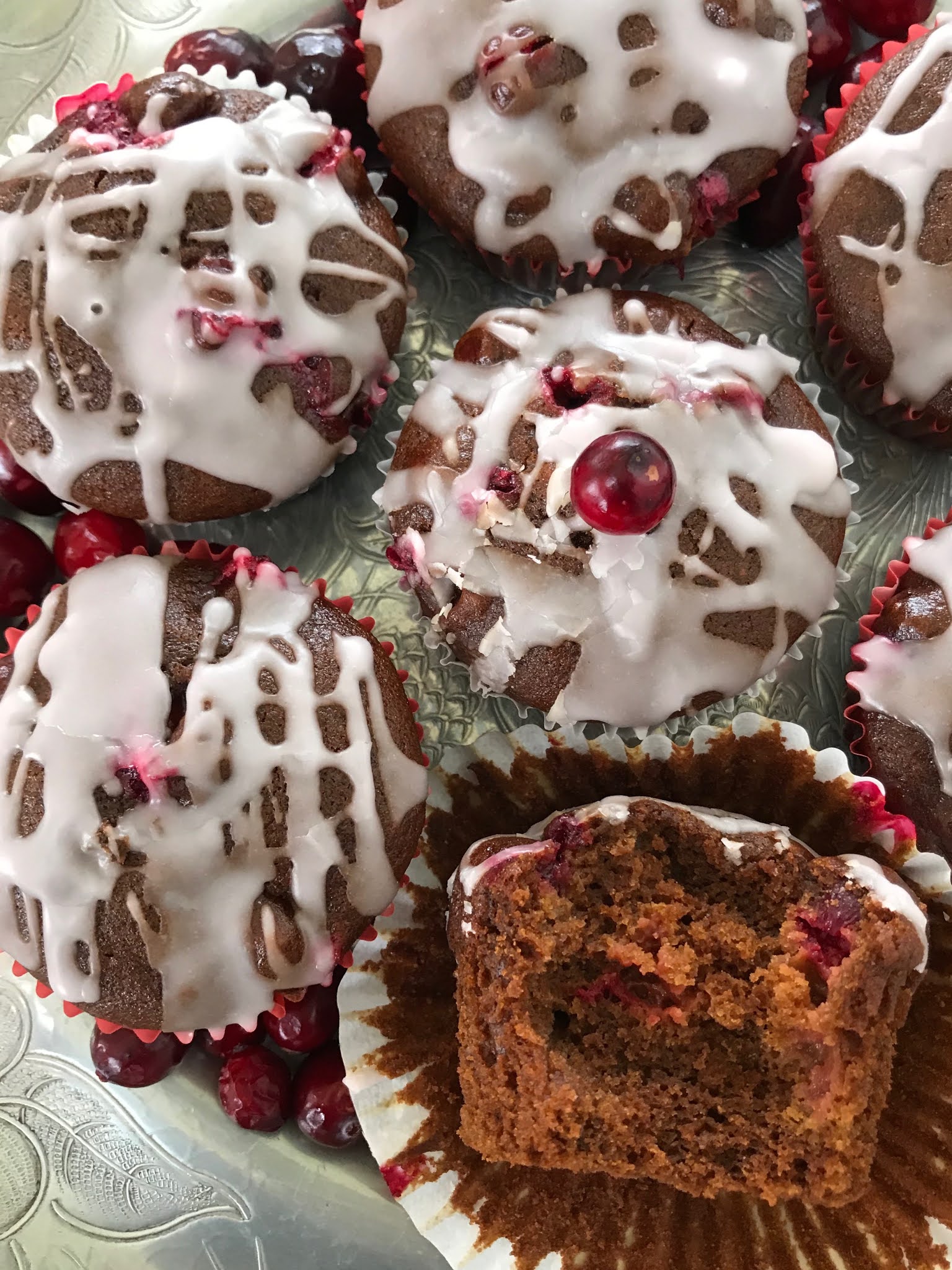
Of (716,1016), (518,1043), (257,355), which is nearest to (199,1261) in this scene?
(518,1043)

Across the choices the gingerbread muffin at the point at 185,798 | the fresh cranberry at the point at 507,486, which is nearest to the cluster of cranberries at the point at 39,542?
the gingerbread muffin at the point at 185,798

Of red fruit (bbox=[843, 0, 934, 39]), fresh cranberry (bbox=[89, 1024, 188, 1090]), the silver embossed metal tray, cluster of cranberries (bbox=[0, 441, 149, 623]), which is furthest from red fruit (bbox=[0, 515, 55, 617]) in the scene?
red fruit (bbox=[843, 0, 934, 39])

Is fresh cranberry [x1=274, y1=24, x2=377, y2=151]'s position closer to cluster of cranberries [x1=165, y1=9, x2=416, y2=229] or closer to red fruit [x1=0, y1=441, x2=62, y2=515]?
cluster of cranberries [x1=165, y1=9, x2=416, y2=229]

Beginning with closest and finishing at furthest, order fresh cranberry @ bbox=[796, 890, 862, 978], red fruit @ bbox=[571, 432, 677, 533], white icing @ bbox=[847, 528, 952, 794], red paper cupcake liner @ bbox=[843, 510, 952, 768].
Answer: red fruit @ bbox=[571, 432, 677, 533] → fresh cranberry @ bbox=[796, 890, 862, 978] → white icing @ bbox=[847, 528, 952, 794] → red paper cupcake liner @ bbox=[843, 510, 952, 768]

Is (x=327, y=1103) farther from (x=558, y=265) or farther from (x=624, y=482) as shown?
(x=558, y=265)

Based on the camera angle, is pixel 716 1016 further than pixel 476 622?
No

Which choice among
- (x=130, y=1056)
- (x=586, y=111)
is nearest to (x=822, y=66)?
(x=586, y=111)

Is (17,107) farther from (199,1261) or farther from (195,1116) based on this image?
(199,1261)
